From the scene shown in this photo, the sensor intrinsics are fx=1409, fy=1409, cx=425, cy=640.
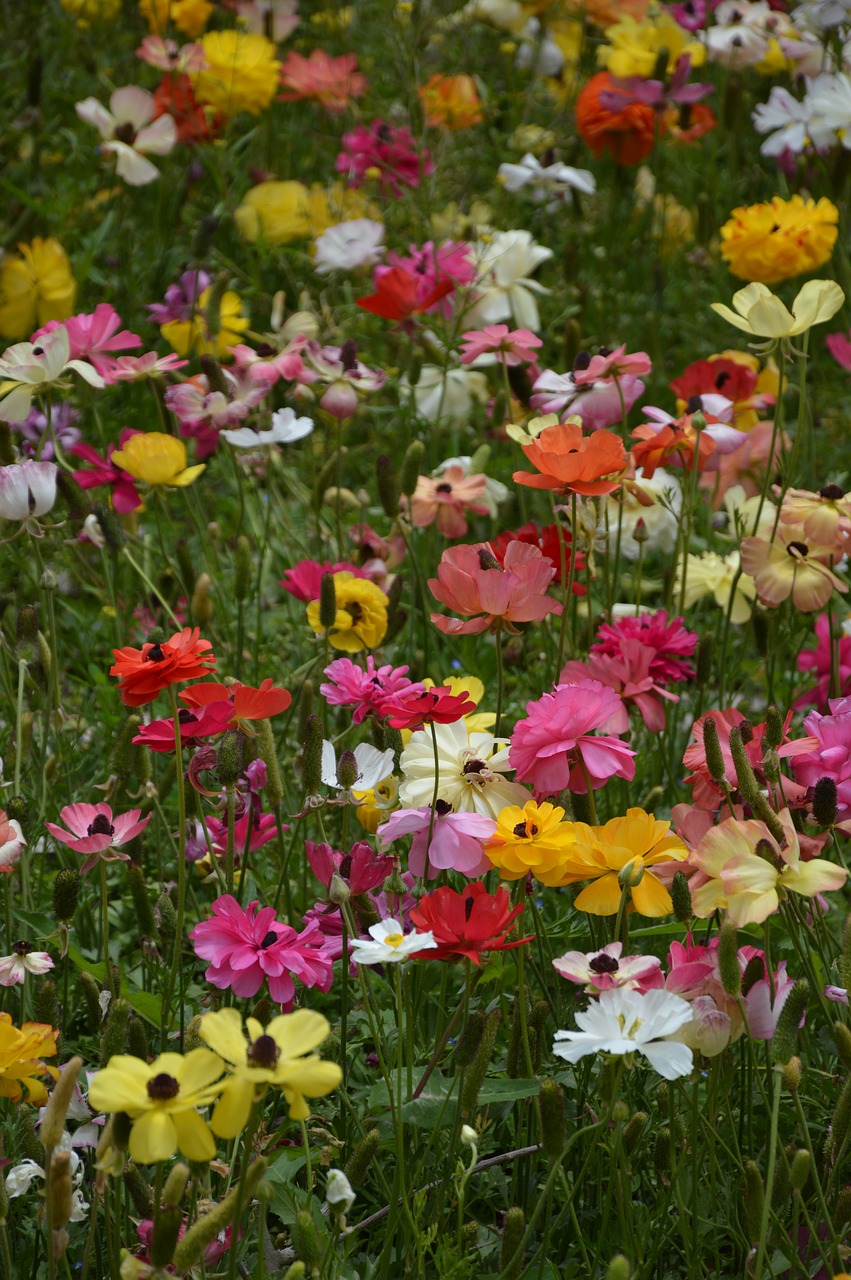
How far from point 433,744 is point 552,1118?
33cm

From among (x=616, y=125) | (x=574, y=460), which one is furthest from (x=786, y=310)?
(x=616, y=125)

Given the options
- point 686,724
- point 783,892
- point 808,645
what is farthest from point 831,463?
point 783,892

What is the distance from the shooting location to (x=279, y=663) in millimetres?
1969

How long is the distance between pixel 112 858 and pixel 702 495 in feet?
4.89

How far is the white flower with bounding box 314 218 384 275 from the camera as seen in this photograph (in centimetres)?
229

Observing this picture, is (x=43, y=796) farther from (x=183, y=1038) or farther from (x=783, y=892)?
(x=783, y=892)

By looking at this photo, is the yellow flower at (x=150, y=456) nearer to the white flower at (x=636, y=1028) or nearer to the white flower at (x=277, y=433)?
the white flower at (x=277, y=433)

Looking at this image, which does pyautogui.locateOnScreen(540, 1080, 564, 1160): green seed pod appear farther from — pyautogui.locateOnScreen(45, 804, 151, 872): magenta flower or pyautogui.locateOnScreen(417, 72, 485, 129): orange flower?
pyautogui.locateOnScreen(417, 72, 485, 129): orange flower

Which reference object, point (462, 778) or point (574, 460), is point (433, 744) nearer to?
point (462, 778)

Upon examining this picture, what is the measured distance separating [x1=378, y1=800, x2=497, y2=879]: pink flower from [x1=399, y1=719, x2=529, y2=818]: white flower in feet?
0.12

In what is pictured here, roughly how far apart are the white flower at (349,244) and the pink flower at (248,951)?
1491 millimetres

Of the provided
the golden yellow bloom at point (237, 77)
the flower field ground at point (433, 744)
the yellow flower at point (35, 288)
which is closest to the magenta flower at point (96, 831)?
the flower field ground at point (433, 744)

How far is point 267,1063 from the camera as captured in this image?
73cm

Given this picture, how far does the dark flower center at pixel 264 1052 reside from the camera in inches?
28.5
